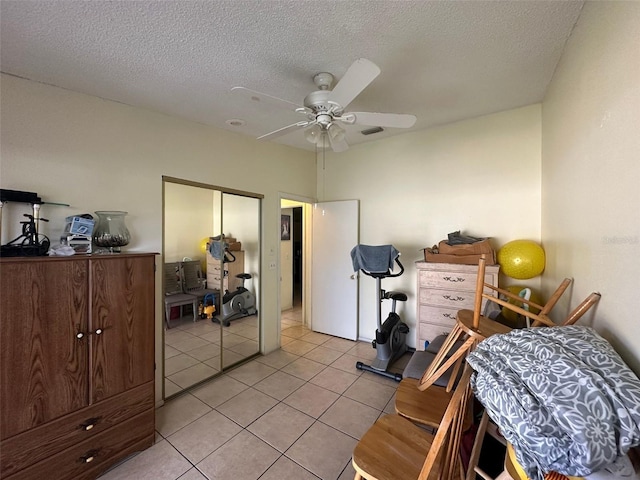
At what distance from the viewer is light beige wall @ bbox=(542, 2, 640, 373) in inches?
38.7

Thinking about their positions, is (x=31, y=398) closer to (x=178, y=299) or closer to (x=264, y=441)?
(x=178, y=299)

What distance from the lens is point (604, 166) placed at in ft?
3.95

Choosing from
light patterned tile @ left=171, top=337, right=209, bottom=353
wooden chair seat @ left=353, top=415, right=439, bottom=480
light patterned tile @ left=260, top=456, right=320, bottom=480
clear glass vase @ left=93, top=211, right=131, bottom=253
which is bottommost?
light patterned tile @ left=260, top=456, right=320, bottom=480

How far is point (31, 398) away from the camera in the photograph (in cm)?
151

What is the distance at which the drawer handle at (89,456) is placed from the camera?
66.3 inches

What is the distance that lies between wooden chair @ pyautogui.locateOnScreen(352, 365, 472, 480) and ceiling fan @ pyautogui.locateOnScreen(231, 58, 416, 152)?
5.04ft

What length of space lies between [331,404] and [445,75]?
3.01m

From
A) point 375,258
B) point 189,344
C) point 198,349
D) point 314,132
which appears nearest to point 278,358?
point 198,349

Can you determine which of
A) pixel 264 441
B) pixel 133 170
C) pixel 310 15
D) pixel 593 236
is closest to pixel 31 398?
pixel 264 441

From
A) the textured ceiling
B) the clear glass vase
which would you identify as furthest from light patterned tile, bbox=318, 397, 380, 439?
the textured ceiling

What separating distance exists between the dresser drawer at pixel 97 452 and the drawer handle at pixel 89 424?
3.2 inches

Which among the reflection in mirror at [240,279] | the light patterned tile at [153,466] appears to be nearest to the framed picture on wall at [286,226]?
the reflection in mirror at [240,279]

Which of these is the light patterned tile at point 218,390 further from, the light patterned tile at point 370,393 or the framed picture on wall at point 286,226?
the framed picture on wall at point 286,226

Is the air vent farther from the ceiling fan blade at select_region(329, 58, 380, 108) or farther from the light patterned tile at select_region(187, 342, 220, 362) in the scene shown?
the light patterned tile at select_region(187, 342, 220, 362)
